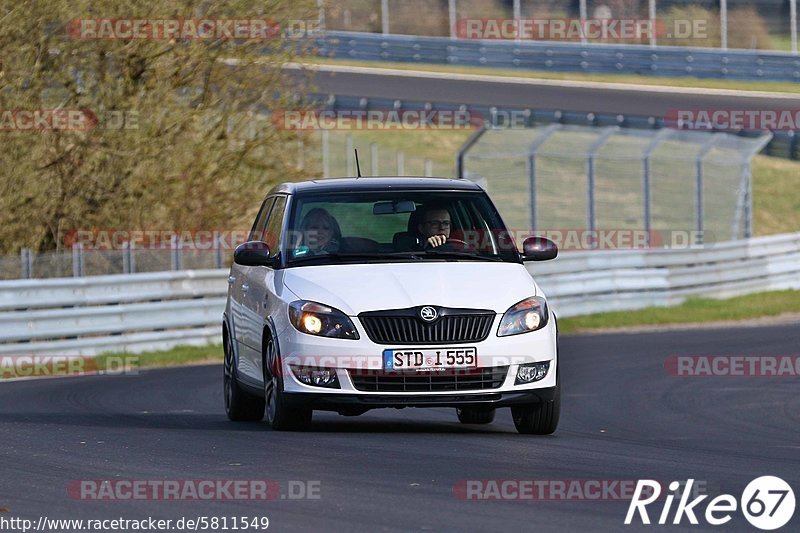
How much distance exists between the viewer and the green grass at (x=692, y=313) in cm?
2423

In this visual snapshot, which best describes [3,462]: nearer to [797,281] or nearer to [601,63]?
[797,281]

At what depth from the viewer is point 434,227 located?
10984 mm

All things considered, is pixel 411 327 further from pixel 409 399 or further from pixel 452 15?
pixel 452 15


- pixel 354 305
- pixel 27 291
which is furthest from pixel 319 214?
pixel 27 291

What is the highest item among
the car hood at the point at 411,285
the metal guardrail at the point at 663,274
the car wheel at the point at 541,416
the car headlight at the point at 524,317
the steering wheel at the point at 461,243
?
the steering wheel at the point at 461,243

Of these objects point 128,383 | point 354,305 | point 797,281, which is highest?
point 354,305

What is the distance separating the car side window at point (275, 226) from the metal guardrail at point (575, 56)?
2709 cm

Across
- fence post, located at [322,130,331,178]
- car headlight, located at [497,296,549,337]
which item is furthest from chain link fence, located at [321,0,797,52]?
car headlight, located at [497,296,549,337]

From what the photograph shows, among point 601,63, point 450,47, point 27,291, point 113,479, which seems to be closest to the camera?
point 113,479

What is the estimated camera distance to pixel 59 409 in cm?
1332

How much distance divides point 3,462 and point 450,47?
39.1 meters

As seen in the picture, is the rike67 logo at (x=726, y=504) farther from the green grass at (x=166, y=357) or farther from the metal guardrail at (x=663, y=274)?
the metal guardrail at (x=663, y=274)

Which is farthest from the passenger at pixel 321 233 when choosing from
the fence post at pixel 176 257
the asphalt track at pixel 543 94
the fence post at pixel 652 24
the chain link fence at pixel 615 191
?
the fence post at pixel 652 24

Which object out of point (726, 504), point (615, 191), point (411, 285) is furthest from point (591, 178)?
point (726, 504)
